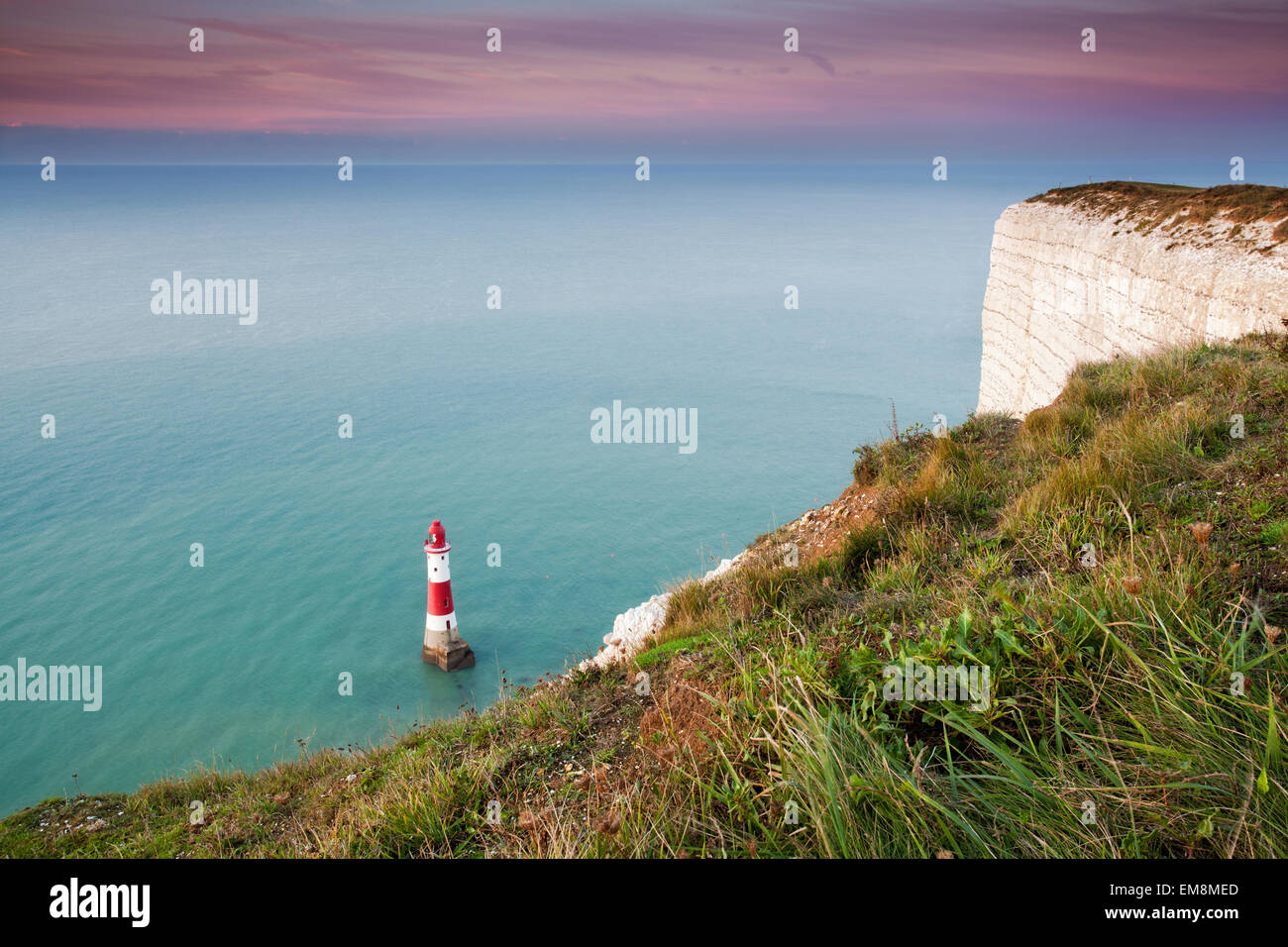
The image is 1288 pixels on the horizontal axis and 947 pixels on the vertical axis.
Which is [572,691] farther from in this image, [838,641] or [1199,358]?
[1199,358]

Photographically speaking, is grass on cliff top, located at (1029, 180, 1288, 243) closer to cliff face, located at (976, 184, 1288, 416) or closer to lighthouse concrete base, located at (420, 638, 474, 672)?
cliff face, located at (976, 184, 1288, 416)

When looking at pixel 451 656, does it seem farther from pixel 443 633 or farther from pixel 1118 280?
pixel 1118 280

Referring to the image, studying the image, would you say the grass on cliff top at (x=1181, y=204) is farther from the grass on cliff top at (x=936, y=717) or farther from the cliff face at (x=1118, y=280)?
the grass on cliff top at (x=936, y=717)

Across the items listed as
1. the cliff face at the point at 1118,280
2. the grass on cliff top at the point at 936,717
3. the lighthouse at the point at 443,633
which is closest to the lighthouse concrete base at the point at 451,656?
the lighthouse at the point at 443,633

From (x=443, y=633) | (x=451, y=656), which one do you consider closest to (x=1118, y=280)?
(x=443, y=633)

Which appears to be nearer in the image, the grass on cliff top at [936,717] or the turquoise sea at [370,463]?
the grass on cliff top at [936,717]

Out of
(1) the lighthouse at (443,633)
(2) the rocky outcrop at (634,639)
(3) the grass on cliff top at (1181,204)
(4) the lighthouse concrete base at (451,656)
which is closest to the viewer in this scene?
(2) the rocky outcrop at (634,639)
